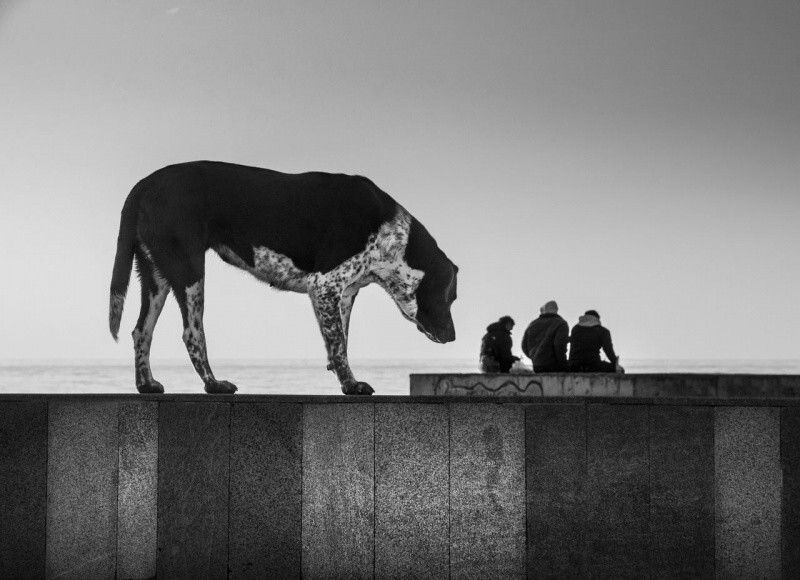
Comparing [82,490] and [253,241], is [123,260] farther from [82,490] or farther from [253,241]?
[82,490]

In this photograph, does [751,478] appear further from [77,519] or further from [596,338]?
[596,338]

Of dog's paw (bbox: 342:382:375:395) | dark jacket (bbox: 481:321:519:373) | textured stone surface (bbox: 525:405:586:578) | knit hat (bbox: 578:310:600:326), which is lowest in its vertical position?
textured stone surface (bbox: 525:405:586:578)

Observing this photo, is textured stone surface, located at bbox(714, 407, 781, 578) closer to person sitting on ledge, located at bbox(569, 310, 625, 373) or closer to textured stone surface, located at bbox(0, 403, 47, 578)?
textured stone surface, located at bbox(0, 403, 47, 578)

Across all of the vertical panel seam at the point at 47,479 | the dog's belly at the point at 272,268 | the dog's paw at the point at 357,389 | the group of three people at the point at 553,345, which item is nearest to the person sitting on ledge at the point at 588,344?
the group of three people at the point at 553,345

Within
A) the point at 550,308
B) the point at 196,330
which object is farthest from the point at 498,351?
the point at 196,330

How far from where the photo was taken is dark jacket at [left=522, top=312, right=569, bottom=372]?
19391 mm

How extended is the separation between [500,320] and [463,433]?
40.6 ft

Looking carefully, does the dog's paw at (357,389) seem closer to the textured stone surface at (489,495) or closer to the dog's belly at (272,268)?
the dog's belly at (272,268)

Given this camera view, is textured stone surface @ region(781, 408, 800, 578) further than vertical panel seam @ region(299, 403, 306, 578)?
No

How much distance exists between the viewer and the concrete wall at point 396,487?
8.11 m

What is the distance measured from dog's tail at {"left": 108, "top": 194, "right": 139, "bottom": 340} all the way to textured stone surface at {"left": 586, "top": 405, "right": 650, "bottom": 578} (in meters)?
4.15

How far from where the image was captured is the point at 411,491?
327 inches

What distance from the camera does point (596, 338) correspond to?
18.9 metres

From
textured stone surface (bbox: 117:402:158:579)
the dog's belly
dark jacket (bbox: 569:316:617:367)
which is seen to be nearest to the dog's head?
the dog's belly
